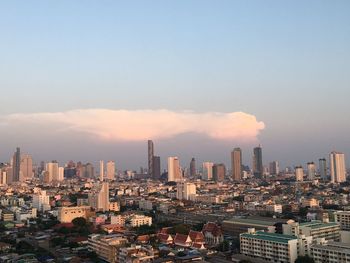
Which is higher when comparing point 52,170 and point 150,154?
point 150,154

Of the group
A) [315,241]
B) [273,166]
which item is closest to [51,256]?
[315,241]

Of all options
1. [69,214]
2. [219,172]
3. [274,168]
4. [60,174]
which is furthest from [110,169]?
[69,214]

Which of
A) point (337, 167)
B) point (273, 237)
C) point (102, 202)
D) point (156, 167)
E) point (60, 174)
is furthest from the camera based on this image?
point (156, 167)

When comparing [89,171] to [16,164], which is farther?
[89,171]

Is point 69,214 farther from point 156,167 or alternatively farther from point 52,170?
point 156,167

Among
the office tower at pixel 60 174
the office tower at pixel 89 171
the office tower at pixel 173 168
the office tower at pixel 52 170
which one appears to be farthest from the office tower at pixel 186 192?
the office tower at pixel 89 171

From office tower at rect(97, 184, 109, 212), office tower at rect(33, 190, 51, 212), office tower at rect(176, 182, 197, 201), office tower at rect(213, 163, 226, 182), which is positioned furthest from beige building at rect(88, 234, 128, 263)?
office tower at rect(213, 163, 226, 182)
